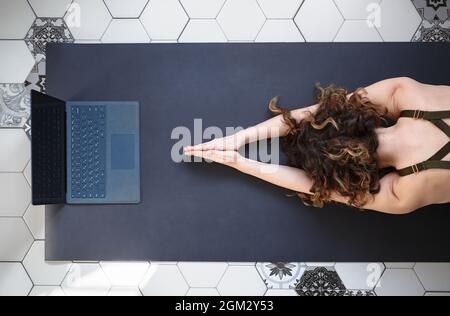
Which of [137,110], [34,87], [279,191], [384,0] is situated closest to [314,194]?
[279,191]

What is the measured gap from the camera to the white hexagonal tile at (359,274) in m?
1.70

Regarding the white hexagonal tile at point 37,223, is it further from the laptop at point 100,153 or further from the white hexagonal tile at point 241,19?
the white hexagonal tile at point 241,19

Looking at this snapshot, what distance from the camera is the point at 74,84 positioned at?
167cm

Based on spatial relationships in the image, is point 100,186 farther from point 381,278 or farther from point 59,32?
point 381,278

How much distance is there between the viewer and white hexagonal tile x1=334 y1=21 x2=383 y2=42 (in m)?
1.72

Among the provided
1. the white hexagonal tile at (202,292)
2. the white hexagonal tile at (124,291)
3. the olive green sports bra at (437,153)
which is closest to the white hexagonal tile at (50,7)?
the white hexagonal tile at (124,291)

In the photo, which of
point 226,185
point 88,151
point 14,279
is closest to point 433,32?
point 226,185

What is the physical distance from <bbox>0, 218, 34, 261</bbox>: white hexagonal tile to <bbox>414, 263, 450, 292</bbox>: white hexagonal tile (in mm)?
1675

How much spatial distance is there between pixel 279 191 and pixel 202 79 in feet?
1.83

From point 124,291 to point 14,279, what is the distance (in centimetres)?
48

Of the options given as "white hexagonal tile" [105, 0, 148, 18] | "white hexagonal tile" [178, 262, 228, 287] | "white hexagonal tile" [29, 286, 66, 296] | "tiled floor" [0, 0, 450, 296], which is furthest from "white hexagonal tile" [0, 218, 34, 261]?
"white hexagonal tile" [105, 0, 148, 18]

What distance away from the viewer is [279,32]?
172cm

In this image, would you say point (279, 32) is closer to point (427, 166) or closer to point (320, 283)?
point (427, 166)

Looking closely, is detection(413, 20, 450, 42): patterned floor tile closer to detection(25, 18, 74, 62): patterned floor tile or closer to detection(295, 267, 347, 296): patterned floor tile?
detection(295, 267, 347, 296): patterned floor tile
